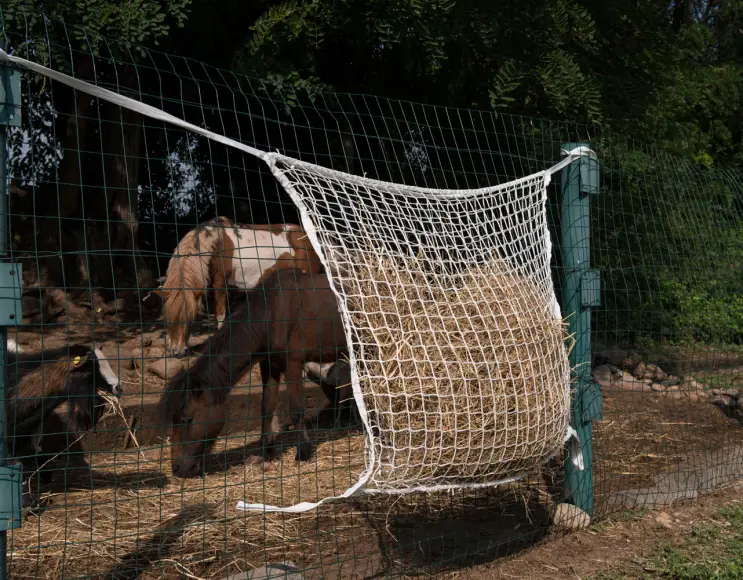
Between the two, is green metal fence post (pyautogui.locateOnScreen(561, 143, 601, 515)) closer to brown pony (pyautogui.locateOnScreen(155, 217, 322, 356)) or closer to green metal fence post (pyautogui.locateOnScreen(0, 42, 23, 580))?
brown pony (pyautogui.locateOnScreen(155, 217, 322, 356))

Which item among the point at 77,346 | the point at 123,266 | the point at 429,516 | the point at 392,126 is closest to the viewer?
the point at 429,516

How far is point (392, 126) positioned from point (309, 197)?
352 cm

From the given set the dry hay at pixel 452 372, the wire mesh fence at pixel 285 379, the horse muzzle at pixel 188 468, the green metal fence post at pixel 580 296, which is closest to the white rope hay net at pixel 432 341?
the dry hay at pixel 452 372

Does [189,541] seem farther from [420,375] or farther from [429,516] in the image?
[420,375]

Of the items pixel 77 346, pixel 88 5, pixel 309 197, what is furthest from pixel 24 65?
pixel 88 5

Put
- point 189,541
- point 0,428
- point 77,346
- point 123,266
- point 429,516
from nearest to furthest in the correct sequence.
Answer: point 0,428
point 189,541
point 429,516
point 77,346
point 123,266

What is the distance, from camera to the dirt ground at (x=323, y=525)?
11.3 feet

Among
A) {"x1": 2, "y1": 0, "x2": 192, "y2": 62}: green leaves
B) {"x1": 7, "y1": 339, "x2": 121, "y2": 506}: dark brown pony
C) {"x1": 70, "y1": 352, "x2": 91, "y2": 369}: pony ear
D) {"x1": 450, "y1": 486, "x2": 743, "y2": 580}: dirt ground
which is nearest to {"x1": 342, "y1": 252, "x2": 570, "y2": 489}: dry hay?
{"x1": 450, "y1": 486, "x2": 743, "y2": 580}: dirt ground

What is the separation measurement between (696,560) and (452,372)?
178cm

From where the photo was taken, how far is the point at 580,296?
13.1 ft

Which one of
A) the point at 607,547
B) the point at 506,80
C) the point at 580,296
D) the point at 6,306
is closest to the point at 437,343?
the point at 580,296

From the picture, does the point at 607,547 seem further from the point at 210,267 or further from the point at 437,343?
the point at 210,267

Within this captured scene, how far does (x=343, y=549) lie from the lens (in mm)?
3779

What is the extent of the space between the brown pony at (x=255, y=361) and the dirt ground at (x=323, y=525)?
28 cm
